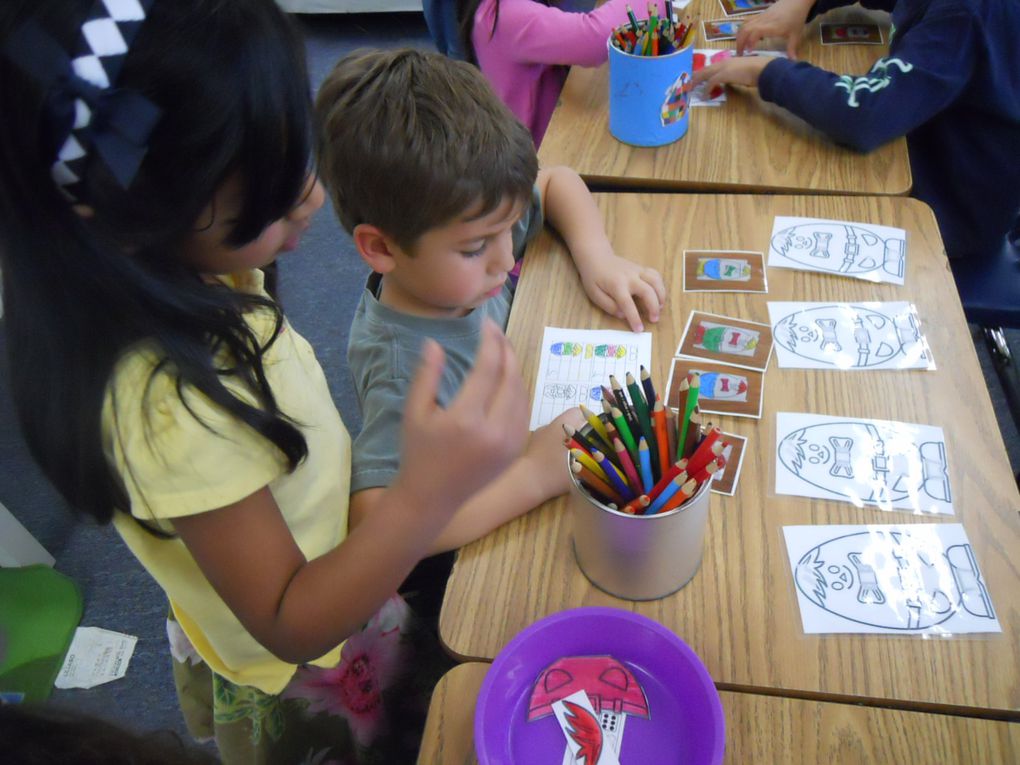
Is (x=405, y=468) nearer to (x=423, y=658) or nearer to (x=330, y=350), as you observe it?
(x=423, y=658)

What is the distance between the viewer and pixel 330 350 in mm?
1950

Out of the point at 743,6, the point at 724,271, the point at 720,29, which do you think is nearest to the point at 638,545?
the point at 724,271

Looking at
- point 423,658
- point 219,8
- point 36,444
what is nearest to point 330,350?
point 423,658

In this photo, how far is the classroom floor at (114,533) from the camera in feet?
4.46

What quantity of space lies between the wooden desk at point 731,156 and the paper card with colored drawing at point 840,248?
0.32 feet

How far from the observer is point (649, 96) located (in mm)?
1138

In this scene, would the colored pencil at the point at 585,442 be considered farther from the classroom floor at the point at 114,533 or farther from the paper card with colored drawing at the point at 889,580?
the classroom floor at the point at 114,533

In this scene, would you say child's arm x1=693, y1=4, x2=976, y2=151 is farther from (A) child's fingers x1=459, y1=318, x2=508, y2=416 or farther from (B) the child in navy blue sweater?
(A) child's fingers x1=459, y1=318, x2=508, y2=416

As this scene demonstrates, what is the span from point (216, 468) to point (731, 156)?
3.06 ft

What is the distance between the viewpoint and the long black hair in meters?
0.46

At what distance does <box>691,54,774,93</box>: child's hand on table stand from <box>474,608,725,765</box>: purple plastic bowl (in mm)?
969

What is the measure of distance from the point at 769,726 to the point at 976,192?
110 centimetres

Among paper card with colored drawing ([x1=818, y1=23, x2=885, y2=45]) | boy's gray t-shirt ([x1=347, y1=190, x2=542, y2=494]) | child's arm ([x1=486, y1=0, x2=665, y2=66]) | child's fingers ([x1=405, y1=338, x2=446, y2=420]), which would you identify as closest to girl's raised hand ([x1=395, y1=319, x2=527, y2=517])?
child's fingers ([x1=405, y1=338, x2=446, y2=420])

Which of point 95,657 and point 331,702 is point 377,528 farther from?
point 95,657
